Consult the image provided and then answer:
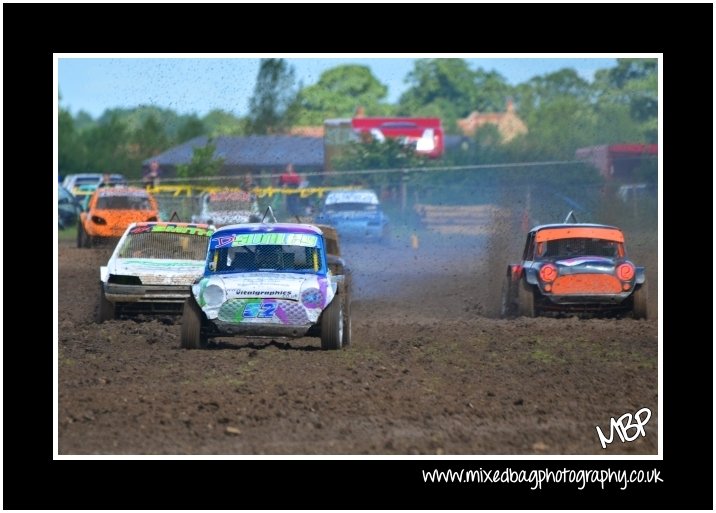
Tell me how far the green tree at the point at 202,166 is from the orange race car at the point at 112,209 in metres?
3.14

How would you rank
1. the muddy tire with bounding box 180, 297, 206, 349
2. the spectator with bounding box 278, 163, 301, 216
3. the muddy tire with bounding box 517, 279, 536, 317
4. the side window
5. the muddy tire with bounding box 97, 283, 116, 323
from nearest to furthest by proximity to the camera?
the muddy tire with bounding box 180, 297, 206, 349, the muddy tire with bounding box 97, 283, 116, 323, the muddy tire with bounding box 517, 279, 536, 317, the side window, the spectator with bounding box 278, 163, 301, 216

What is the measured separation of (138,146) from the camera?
125 feet

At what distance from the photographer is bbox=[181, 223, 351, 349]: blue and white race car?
14242 mm

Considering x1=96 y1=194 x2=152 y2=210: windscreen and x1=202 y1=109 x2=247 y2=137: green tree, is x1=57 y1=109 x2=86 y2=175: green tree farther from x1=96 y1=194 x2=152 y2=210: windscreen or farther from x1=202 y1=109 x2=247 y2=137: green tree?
x1=96 y1=194 x2=152 y2=210: windscreen

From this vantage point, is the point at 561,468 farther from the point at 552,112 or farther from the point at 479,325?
the point at 552,112

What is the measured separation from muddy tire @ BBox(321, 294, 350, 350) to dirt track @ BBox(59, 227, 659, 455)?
7.9 inches

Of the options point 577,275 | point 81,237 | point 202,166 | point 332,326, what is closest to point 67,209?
point 202,166

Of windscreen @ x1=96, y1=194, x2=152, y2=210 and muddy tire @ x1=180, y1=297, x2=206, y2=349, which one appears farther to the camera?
windscreen @ x1=96, y1=194, x2=152, y2=210

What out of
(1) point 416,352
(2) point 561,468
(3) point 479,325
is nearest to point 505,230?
(3) point 479,325

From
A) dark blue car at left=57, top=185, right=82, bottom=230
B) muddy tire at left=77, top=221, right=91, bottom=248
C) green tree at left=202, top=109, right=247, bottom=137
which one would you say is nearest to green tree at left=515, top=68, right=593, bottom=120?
green tree at left=202, top=109, right=247, bottom=137

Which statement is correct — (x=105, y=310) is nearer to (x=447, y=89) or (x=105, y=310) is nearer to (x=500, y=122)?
(x=500, y=122)

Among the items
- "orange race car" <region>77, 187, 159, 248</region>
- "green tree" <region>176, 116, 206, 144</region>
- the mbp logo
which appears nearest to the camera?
the mbp logo

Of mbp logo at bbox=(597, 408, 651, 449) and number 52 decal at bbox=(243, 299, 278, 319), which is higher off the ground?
number 52 decal at bbox=(243, 299, 278, 319)

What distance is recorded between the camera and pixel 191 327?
1458 centimetres
